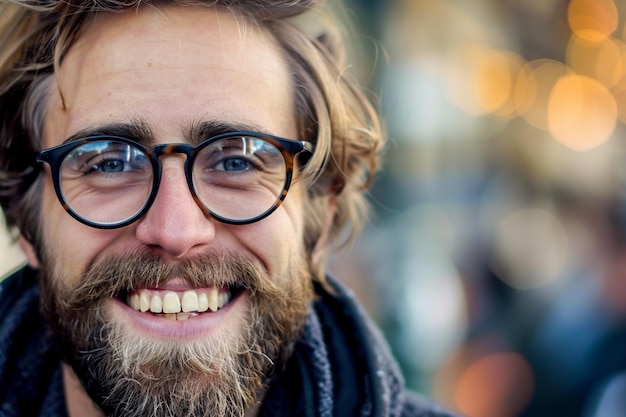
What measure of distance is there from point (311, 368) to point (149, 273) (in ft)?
2.10

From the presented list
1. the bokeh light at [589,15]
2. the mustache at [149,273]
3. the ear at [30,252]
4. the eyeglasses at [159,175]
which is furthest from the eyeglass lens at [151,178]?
the bokeh light at [589,15]

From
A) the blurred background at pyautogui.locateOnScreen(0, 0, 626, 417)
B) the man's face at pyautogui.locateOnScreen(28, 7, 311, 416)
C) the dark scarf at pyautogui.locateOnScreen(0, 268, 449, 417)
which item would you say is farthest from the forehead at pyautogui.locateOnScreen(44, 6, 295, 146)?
the blurred background at pyautogui.locateOnScreen(0, 0, 626, 417)

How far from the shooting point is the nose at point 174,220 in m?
1.76

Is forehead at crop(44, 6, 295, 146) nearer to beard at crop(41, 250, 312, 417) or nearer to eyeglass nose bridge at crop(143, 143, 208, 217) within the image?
eyeglass nose bridge at crop(143, 143, 208, 217)

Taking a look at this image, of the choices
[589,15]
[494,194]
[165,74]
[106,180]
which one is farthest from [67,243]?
[589,15]

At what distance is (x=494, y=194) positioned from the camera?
5.39 metres

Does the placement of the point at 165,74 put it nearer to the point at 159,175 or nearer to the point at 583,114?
the point at 159,175

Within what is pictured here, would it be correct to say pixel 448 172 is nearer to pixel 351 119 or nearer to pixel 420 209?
pixel 420 209

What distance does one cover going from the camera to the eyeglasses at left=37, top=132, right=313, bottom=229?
1813 mm

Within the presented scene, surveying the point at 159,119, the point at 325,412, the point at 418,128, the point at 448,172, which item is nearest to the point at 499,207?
the point at 448,172

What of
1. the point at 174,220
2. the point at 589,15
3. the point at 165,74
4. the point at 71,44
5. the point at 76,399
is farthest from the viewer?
the point at 589,15

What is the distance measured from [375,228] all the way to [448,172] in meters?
0.77

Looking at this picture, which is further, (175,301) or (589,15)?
(589,15)

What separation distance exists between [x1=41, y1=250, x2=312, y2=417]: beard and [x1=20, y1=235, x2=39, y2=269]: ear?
0.30 meters
